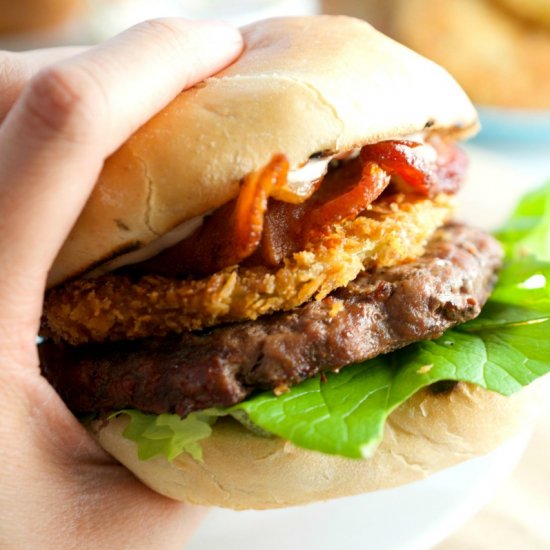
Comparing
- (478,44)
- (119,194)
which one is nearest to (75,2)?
(478,44)

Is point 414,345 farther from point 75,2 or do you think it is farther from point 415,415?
point 75,2

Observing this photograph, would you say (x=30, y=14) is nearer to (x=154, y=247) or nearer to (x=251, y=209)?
(x=154, y=247)

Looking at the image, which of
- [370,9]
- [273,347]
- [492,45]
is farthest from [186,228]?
[370,9]

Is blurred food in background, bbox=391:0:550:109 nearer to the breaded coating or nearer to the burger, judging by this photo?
the burger

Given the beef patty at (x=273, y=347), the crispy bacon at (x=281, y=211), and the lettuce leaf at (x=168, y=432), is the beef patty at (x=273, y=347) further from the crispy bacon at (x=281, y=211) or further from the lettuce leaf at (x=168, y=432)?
the crispy bacon at (x=281, y=211)

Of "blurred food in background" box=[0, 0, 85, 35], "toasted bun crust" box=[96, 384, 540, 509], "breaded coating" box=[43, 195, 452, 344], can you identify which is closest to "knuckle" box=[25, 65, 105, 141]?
"breaded coating" box=[43, 195, 452, 344]

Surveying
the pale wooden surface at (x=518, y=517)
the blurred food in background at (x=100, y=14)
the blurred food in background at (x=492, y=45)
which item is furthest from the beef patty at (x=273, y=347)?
the blurred food in background at (x=100, y=14)

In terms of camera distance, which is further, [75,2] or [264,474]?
[75,2]
